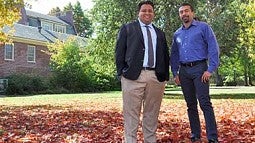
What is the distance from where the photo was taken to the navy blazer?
5504mm

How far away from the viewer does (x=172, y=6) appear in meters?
24.3

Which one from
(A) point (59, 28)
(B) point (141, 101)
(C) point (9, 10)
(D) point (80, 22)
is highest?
(D) point (80, 22)

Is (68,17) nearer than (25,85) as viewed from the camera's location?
No

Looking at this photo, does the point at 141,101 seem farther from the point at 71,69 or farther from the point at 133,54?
the point at 71,69

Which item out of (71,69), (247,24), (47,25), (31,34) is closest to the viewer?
(247,24)

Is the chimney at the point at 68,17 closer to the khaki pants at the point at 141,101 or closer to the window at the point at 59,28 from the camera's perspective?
the window at the point at 59,28

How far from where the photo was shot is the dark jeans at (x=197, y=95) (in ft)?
19.5

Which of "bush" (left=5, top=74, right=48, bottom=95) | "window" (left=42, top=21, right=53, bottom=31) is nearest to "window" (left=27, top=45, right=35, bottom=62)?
"bush" (left=5, top=74, right=48, bottom=95)

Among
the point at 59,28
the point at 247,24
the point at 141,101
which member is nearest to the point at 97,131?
the point at 141,101

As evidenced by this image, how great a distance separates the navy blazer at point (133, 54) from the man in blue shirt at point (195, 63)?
0.54 m

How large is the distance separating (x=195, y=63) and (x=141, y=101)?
39.4 inches

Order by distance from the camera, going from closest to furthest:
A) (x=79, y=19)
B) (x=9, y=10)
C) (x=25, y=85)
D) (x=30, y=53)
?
(x=9, y=10), (x=25, y=85), (x=30, y=53), (x=79, y=19)

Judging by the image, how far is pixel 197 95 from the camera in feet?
19.7

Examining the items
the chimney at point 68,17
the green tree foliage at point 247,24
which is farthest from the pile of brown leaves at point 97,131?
the chimney at point 68,17
